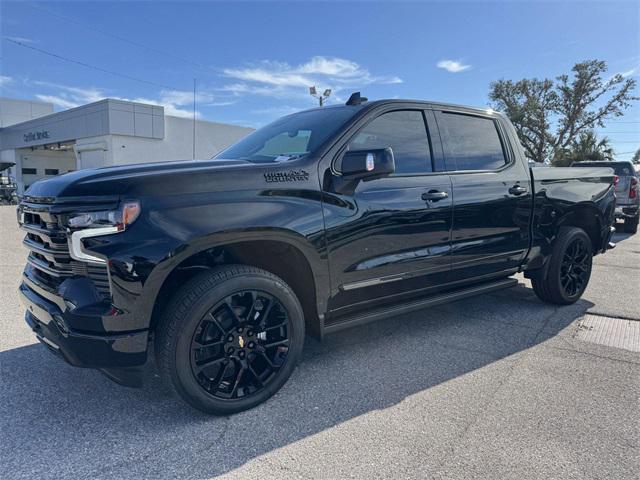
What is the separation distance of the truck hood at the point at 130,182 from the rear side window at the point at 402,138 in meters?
1.04

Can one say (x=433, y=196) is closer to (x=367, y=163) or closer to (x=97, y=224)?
(x=367, y=163)

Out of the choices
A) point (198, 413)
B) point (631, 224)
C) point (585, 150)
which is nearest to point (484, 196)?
point (198, 413)

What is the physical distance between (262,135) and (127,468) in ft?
8.76

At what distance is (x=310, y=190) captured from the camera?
2898 millimetres

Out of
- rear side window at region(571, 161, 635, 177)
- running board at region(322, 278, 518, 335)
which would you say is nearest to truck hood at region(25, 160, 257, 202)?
running board at region(322, 278, 518, 335)

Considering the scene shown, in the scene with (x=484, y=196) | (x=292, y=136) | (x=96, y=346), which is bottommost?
(x=96, y=346)

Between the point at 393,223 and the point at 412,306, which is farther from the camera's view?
the point at 412,306

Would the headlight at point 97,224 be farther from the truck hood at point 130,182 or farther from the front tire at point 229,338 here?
the front tire at point 229,338

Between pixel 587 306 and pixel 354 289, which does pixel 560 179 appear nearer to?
pixel 587 306

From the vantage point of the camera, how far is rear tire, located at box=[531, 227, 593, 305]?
4.68 metres

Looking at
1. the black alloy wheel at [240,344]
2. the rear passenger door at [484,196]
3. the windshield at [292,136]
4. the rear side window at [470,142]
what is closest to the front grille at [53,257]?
the black alloy wheel at [240,344]

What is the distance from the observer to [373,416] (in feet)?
8.94

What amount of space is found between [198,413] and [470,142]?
311 centimetres

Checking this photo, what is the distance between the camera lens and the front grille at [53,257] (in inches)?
93.0
